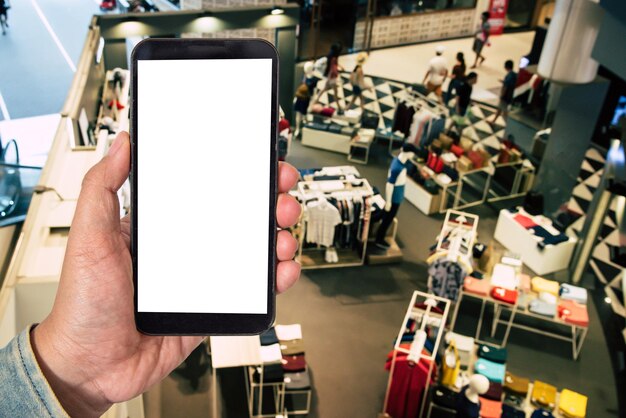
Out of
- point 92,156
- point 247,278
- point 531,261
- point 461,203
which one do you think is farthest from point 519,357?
point 247,278

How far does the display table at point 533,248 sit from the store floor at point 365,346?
89 centimetres

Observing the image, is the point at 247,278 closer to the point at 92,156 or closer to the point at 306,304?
the point at 92,156

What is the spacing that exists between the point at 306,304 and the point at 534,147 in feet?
17.7

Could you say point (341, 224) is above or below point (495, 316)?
above

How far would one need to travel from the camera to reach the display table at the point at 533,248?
874cm

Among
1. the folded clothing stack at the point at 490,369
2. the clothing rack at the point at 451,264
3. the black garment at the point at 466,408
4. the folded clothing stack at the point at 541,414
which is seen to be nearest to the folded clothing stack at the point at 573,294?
the clothing rack at the point at 451,264

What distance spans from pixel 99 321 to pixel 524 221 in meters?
7.79

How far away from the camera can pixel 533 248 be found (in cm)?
884

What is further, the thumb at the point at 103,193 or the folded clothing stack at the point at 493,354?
the folded clothing stack at the point at 493,354

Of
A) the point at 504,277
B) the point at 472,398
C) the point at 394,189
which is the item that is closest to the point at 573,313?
the point at 504,277

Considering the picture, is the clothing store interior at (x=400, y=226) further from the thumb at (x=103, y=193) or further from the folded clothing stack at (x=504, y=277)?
the thumb at (x=103, y=193)

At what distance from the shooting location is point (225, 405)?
6566 mm

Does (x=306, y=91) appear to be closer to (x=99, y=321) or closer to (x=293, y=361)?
(x=293, y=361)

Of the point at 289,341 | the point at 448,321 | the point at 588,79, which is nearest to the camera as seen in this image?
the point at 289,341
